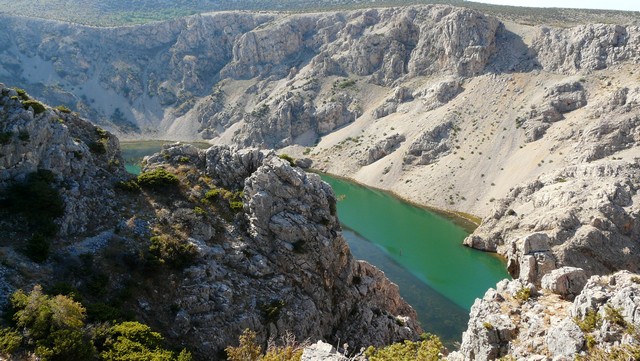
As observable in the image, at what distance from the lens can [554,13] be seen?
172 m

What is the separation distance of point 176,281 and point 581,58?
114 metres

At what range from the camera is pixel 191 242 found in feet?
110

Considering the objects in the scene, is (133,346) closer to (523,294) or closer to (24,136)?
(24,136)

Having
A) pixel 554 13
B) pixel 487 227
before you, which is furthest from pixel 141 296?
pixel 554 13

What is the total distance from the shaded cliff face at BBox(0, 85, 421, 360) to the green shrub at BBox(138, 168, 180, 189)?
0.53 feet

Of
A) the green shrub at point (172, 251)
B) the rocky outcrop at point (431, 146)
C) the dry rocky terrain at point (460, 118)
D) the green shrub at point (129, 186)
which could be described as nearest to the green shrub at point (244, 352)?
the green shrub at point (172, 251)

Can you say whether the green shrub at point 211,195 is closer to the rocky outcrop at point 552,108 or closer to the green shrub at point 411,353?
the green shrub at point 411,353

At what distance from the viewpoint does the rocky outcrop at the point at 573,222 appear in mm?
57125

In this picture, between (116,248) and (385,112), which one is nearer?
(116,248)

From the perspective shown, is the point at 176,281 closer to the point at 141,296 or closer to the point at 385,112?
the point at 141,296

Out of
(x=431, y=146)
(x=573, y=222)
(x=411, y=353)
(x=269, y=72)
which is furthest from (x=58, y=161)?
(x=269, y=72)

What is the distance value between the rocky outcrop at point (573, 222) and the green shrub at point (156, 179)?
38401mm

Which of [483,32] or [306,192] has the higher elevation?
[483,32]

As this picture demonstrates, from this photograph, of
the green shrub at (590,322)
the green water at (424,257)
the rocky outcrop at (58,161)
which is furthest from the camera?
the green water at (424,257)
